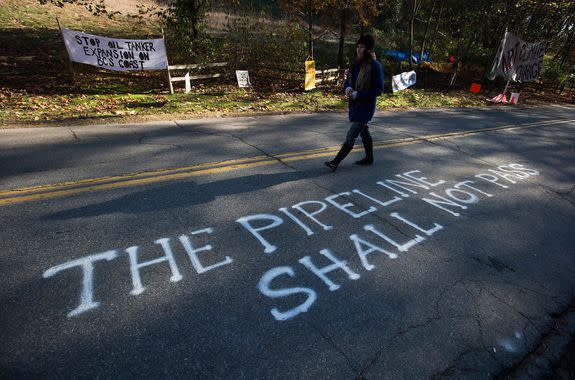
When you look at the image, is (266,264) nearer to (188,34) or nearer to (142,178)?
(142,178)

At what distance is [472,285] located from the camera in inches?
127

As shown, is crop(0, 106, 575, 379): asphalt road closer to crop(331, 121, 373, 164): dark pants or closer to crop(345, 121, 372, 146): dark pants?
crop(331, 121, 373, 164): dark pants

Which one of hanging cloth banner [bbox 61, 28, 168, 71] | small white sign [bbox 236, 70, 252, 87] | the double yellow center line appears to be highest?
hanging cloth banner [bbox 61, 28, 168, 71]

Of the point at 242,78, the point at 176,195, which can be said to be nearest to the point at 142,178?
the point at 176,195

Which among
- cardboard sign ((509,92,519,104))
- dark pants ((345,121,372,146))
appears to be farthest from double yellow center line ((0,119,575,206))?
cardboard sign ((509,92,519,104))

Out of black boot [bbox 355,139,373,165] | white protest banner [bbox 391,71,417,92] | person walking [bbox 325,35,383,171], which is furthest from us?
white protest banner [bbox 391,71,417,92]

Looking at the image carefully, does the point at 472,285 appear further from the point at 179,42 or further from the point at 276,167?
the point at 179,42

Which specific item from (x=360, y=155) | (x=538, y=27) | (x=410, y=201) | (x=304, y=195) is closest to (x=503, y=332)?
(x=410, y=201)

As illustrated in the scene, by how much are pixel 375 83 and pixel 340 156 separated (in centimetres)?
133

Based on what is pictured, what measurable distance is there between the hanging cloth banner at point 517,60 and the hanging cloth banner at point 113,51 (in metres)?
16.4

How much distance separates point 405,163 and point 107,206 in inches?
213

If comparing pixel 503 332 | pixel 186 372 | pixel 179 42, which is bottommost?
pixel 503 332

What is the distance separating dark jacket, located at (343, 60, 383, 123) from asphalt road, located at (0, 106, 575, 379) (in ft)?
3.49

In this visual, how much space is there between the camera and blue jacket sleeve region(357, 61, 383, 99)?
4859mm
